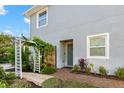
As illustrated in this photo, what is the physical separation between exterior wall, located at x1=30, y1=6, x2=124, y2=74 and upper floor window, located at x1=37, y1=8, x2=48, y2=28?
0.49m

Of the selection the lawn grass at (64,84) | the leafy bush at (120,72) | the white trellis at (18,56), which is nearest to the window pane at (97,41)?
the leafy bush at (120,72)

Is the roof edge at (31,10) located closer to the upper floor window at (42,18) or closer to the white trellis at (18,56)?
the upper floor window at (42,18)

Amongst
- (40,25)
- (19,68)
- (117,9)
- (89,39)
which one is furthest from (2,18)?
(117,9)

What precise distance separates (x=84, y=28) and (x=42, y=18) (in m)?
6.09

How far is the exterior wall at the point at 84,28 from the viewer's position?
11.0 metres

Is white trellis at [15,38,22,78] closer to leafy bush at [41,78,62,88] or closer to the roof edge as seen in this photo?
leafy bush at [41,78,62,88]

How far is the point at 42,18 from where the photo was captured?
59.6 ft

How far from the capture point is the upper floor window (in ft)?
57.0

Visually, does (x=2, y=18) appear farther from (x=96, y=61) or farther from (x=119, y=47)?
(x=119, y=47)

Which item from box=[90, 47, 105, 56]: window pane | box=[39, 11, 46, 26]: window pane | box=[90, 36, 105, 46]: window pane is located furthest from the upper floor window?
box=[90, 47, 105, 56]: window pane

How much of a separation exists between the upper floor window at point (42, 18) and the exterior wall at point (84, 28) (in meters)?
0.49

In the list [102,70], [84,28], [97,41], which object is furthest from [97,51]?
[84,28]

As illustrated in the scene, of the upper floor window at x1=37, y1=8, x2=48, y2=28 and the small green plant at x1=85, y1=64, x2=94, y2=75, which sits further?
the upper floor window at x1=37, y1=8, x2=48, y2=28

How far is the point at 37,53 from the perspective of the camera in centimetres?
1496
